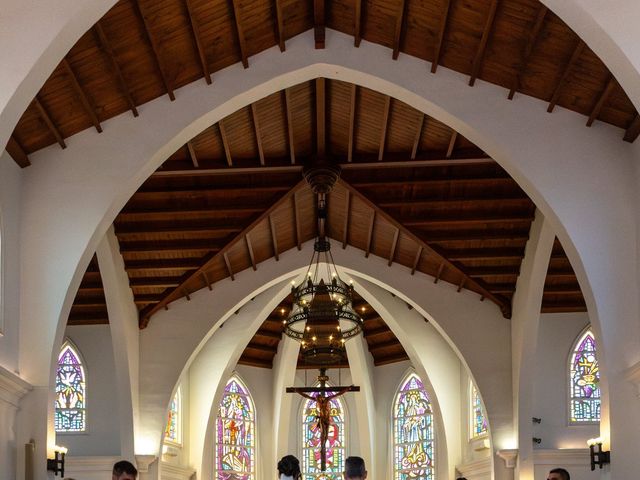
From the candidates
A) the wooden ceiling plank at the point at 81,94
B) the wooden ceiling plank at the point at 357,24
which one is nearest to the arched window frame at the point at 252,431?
the wooden ceiling plank at the point at 81,94

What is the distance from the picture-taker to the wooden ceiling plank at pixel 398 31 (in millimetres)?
13734

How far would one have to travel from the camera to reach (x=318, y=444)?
96.2 feet

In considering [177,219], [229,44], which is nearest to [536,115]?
[229,44]

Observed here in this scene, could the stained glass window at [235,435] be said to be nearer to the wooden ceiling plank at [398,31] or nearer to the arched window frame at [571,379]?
the arched window frame at [571,379]

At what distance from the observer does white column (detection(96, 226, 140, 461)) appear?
65.2 feet

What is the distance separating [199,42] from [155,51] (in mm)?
605

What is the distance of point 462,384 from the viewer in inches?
973

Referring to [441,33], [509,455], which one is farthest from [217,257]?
[441,33]

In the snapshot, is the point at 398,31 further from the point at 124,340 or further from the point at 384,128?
the point at 124,340

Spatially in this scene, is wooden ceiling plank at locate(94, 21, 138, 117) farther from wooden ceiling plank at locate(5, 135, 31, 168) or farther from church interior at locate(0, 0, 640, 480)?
wooden ceiling plank at locate(5, 135, 31, 168)

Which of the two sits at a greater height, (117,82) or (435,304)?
(117,82)

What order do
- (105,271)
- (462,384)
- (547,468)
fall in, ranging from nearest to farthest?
(105,271), (547,468), (462,384)

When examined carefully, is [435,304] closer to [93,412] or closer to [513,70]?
[93,412]

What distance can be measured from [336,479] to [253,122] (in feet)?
47.0
